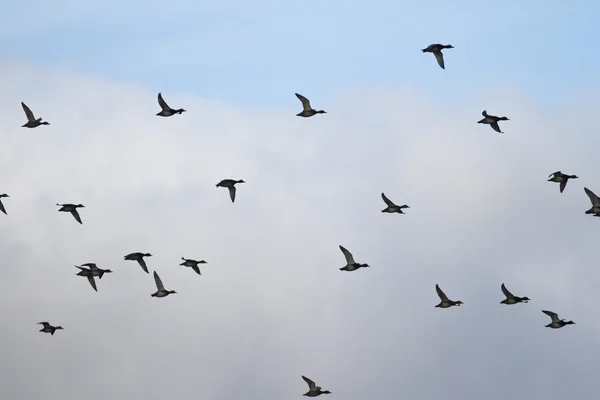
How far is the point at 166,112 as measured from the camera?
91000 millimetres

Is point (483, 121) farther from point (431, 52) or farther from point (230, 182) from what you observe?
point (230, 182)

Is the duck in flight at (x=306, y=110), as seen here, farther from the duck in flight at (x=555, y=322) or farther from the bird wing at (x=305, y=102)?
the duck in flight at (x=555, y=322)

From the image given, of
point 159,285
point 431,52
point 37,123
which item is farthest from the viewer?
point 159,285

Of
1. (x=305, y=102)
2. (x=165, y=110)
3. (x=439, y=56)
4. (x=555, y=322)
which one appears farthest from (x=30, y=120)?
(x=555, y=322)

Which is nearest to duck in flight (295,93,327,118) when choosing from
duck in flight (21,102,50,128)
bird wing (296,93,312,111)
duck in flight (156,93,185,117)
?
bird wing (296,93,312,111)

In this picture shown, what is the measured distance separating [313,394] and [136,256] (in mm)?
18526

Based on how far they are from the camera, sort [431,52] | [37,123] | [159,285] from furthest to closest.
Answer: [159,285]
[37,123]
[431,52]

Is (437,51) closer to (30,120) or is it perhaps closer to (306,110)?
(306,110)

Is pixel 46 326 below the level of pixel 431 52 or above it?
below

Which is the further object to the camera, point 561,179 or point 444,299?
point 444,299

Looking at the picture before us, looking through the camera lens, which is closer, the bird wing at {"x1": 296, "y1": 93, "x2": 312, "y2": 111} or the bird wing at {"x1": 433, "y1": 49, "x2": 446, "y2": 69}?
the bird wing at {"x1": 433, "y1": 49, "x2": 446, "y2": 69}

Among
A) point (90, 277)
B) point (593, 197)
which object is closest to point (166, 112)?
point (90, 277)

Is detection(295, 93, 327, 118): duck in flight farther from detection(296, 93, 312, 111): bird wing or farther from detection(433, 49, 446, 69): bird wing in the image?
detection(433, 49, 446, 69): bird wing

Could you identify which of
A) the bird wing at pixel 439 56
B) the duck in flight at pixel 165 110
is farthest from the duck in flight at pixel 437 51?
the duck in flight at pixel 165 110
